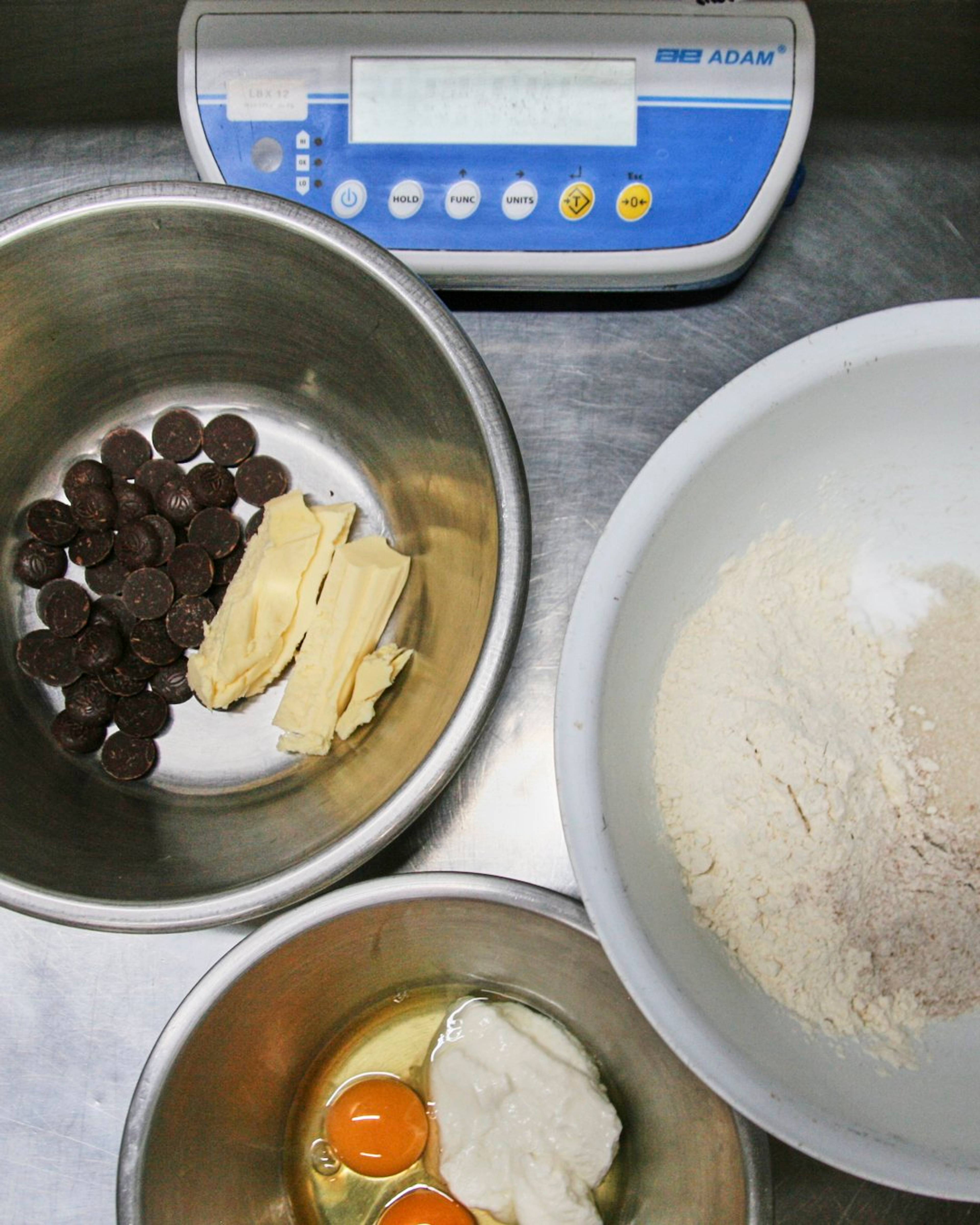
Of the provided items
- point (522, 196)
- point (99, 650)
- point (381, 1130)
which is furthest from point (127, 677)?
point (522, 196)

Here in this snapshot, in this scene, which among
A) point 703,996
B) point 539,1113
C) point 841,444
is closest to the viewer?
point 703,996

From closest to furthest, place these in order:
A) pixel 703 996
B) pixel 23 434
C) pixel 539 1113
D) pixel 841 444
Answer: pixel 703 996 → pixel 841 444 → pixel 539 1113 → pixel 23 434

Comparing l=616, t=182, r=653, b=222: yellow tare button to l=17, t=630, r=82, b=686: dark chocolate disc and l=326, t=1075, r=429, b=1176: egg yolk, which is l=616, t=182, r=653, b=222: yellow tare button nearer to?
l=17, t=630, r=82, b=686: dark chocolate disc

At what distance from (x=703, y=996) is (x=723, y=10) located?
0.86 meters

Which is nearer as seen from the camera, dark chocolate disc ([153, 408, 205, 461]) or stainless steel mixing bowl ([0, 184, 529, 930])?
stainless steel mixing bowl ([0, 184, 529, 930])

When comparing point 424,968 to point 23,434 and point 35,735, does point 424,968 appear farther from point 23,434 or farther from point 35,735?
point 23,434

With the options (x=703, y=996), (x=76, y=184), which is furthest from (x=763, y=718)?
(x=76, y=184)

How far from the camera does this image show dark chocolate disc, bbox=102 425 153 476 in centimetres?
104

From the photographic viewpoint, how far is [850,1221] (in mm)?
948

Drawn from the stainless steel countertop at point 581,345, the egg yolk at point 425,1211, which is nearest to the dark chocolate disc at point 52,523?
the stainless steel countertop at point 581,345

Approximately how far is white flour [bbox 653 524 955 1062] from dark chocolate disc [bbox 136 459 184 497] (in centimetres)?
61

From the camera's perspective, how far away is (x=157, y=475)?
1032 millimetres

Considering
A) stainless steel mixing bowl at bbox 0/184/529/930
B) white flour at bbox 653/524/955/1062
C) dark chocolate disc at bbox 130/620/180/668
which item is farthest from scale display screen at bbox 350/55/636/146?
dark chocolate disc at bbox 130/620/180/668

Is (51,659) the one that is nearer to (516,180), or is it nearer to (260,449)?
(260,449)
